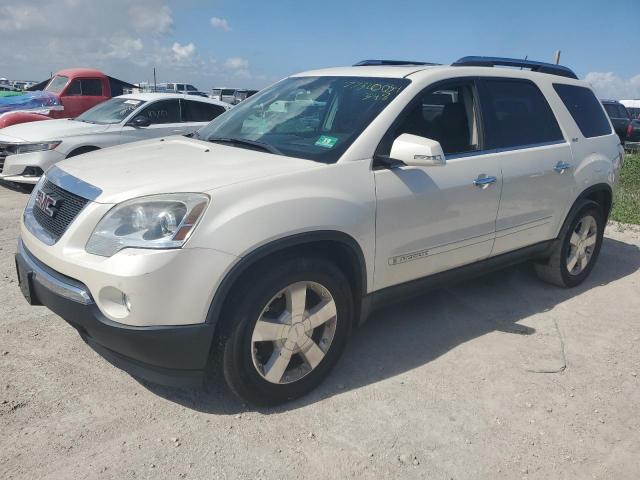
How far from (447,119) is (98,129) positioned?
607cm

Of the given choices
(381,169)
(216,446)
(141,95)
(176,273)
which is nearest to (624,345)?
(381,169)

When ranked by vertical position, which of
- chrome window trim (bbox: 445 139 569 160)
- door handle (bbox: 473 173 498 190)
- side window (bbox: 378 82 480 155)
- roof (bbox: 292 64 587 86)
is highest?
roof (bbox: 292 64 587 86)

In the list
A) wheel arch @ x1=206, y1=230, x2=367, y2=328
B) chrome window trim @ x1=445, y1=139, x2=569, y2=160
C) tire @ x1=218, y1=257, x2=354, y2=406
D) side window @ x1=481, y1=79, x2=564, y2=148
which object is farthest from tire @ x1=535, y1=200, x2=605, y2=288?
tire @ x1=218, y1=257, x2=354, y2=406

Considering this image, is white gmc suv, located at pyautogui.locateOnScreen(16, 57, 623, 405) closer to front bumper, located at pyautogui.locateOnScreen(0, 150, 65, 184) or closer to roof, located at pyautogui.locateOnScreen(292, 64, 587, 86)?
roof, located at pyautogui.locateOnScreen(292, 64, 587, 86)

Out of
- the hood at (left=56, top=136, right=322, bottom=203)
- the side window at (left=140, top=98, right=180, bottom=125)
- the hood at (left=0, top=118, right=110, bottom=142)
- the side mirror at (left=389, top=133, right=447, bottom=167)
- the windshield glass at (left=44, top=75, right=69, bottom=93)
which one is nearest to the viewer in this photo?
the hood at (left=56, top=136, right=322, bottom=203)

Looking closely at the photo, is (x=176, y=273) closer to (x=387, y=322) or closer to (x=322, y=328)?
(x=322, y=328)

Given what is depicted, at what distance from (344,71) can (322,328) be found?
72.5 inches

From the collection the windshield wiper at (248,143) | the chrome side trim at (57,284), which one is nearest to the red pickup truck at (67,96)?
the windshield wiper at (248,143)

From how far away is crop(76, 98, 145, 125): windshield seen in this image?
27.3 feet

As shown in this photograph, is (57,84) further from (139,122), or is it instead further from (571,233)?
(571,233)

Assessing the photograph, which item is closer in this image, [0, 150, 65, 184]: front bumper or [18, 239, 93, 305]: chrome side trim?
[18, 239, 93, 305]: chrome side trim

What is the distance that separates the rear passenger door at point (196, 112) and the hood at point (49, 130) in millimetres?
1271

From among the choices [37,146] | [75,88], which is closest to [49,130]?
[37,146]

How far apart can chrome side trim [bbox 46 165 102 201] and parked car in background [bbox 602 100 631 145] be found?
18.7m
